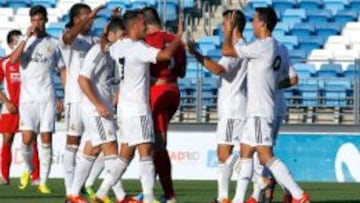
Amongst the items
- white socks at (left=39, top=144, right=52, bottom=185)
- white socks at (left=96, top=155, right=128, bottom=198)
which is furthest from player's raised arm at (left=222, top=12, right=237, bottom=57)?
white socks at (left=39, top=144, right=52, bottom=185)

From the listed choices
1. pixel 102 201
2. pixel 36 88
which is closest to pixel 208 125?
pixel 36 88

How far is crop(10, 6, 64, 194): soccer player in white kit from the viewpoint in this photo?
17.5 metres

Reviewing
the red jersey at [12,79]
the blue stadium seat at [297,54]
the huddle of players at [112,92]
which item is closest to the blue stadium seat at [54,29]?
the blue stadium seat at [297,54]

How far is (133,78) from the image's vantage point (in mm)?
13273

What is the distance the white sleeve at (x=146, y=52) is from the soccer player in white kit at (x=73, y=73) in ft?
6.65

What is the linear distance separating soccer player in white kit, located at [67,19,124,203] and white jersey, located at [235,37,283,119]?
1.57 metres

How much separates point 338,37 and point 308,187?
8.39 meters

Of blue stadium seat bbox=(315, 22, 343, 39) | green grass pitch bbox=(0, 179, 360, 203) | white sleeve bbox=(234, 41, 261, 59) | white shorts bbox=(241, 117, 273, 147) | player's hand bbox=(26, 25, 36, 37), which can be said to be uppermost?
player's hand bbox=(26, 25, 36, 37)

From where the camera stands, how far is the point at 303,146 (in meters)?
23.4

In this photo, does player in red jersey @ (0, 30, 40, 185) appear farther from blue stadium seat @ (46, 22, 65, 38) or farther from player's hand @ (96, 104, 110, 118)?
blue stadium seat @ (46, 22, 65, 38)

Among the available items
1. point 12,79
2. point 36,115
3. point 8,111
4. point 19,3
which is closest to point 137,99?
point 36,115

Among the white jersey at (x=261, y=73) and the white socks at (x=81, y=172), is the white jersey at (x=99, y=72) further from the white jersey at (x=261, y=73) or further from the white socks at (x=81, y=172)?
the white jersey at (x=261, y=73)

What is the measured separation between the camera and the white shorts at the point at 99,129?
14.1 metres

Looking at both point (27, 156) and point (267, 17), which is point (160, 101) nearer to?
point (267, 17)
